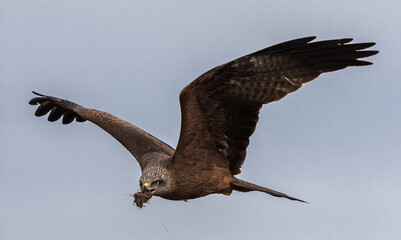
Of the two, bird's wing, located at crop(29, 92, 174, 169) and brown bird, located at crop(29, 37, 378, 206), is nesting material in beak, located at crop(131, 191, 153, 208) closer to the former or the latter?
brown bird, located at crop(29, 37, 378, 206)

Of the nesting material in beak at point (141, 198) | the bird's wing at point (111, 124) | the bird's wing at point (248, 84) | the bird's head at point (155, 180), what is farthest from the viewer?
the bird's wing at point (111, 124)

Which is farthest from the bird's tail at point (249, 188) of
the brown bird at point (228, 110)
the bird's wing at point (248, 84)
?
the bird's wing at point (248, 84)

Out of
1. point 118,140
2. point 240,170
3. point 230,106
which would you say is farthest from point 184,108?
point 118,140

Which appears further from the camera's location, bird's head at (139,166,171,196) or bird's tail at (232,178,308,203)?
bird's tail at (232,178,308,203)

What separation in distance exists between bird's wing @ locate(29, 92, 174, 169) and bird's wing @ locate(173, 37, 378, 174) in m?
1.19

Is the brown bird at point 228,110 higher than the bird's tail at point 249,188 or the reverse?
higher

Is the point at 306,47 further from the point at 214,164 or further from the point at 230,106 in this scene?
the point at 214,164

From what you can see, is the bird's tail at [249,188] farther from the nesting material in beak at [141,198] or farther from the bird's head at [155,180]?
the nesting material in beak at [141,198]

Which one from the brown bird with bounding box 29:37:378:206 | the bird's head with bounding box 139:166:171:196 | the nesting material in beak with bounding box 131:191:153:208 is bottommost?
the nesting material in beak with bounding box 131:191:153:208

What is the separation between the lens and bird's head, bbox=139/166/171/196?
41.1ft

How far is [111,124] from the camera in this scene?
15.1m

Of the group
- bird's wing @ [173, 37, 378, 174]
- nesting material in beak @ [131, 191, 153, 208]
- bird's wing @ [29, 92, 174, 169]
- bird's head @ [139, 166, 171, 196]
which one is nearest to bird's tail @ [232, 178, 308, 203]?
bird's wing @ [173, 37, 378, 174]

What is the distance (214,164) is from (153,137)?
82.8 inches

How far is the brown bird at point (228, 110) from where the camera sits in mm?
12091
